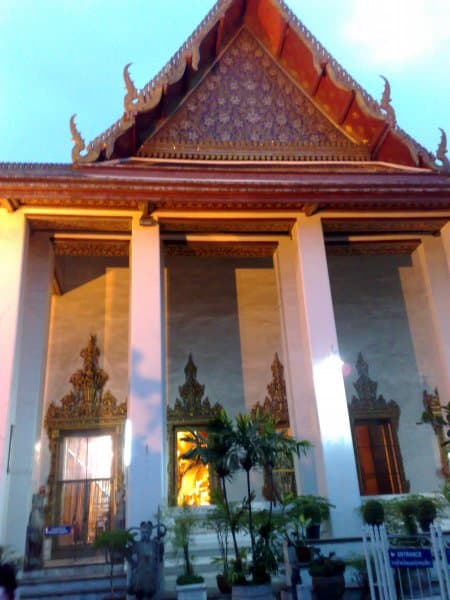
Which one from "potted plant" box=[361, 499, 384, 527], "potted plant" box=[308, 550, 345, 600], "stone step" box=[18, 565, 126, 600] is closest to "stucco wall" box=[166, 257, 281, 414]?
"potted plant" box=[361, 499, 384, 527]

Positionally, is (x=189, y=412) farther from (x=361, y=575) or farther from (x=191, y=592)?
(x=361, y=575)

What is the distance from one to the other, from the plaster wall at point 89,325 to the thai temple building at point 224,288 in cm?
3

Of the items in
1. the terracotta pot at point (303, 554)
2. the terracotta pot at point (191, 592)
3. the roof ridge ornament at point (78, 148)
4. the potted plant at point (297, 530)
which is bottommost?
the terracotta pot at point (191, 592)

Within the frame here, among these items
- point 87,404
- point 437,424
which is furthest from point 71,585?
point 437,424

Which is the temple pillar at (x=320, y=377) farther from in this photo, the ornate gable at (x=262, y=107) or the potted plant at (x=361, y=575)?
the ornate gable at (x=262, y=107)

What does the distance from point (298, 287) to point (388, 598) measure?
4.84 m

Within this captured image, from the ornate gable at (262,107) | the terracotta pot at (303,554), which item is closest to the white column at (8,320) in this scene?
the ornate gable at (262,107)

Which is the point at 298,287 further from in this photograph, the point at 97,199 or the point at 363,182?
the point at 97,199

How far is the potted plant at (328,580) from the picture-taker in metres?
4.40

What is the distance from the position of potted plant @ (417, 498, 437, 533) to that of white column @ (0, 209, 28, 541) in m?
4.71

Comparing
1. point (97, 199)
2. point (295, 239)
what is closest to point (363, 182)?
point (295, 239)

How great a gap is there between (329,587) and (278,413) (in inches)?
169

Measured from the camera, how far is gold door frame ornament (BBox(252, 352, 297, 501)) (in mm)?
8258

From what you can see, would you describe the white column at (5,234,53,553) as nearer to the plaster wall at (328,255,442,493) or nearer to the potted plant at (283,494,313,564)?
the potted plant at (283,494,313,564)
